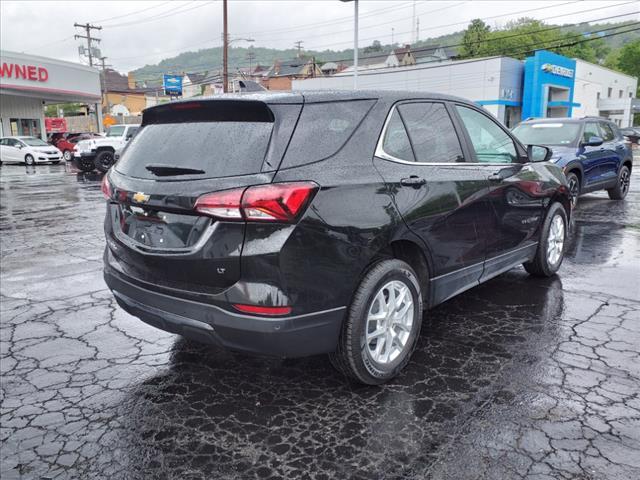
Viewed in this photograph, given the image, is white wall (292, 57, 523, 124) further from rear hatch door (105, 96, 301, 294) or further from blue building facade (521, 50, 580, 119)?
rear hatch door (105, 96, 301, 294)

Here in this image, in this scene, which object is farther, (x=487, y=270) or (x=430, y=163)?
(x=487, y=270)

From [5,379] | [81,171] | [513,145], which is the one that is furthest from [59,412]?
[81,171]

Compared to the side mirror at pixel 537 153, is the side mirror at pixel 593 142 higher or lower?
higher

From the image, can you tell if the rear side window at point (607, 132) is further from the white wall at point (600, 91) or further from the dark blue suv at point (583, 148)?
the white wall at point (600, 91)

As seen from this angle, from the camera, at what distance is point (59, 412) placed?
10.1ft

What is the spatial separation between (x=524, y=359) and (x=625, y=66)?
308ft

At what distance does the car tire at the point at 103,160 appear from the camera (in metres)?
21.8

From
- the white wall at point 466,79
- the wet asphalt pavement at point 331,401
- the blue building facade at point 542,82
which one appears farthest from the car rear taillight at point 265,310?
the blue building facade at point 542,82

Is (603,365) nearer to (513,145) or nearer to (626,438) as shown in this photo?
(626,438)

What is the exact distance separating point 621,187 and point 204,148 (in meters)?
11.0

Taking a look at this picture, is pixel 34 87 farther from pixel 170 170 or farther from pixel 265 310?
pixel 265 310

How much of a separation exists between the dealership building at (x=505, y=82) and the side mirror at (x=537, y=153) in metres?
29.1

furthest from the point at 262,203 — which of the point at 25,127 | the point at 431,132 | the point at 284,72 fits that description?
the point at 284,72

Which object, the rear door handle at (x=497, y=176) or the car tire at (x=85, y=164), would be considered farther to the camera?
the car tire at (x=85, y=164)
